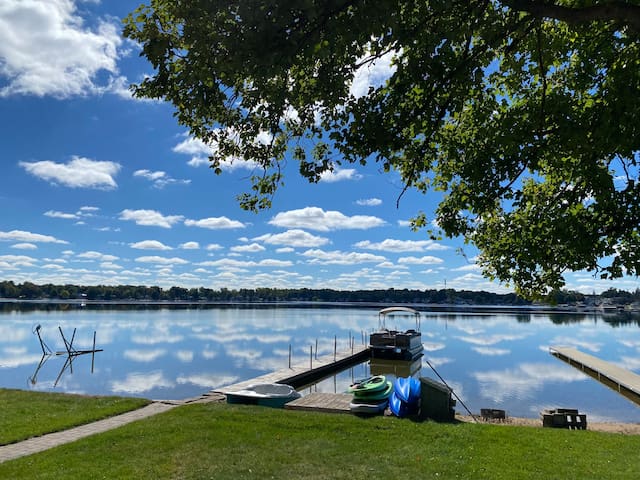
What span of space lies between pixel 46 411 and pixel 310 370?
1678 centimetres

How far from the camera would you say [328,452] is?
9188 mm

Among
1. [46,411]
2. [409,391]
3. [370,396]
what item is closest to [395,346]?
[370,396]

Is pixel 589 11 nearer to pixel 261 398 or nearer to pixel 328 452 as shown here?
pixel 328 452

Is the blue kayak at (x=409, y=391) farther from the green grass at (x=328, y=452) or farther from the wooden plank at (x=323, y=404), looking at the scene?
the wooden plank at (x=323, y=404)

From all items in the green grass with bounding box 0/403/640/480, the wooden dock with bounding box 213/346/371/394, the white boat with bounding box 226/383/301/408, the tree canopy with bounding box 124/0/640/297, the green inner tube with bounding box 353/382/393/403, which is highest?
the tree canopy with bounding box 124/0/640/297

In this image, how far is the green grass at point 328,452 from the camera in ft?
26.1

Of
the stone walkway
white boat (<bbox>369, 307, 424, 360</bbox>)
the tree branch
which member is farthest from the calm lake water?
the tree branch

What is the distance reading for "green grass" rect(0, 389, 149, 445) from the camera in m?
10.9

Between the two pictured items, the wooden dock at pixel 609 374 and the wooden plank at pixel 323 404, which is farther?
the wooden dock at pixel 609 374

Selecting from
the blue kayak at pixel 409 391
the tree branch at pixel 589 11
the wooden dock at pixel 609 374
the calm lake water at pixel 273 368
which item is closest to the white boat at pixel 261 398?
the blue kayak at pixel 409 391

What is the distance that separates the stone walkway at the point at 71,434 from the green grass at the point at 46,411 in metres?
0.26

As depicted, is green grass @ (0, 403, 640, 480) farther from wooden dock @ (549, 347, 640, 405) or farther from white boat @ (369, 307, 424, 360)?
white boat @ (369, 307, 424, 360)

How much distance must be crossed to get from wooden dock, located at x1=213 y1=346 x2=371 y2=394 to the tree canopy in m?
12.5

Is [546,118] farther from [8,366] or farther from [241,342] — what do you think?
[241,342]
